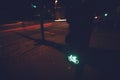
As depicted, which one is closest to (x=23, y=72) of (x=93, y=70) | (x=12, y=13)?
(x=93, y=70)

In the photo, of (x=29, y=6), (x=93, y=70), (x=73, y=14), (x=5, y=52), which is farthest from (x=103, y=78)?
(x=29, y=6)

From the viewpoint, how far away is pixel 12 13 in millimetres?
33750

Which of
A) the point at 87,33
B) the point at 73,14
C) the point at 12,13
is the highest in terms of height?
the point at 73,14

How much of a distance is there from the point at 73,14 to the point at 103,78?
229 centimetres

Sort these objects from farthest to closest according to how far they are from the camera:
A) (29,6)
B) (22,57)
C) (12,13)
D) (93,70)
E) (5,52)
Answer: (29,6) < (12,13) < (5,52) < (22,57) < (93,70)

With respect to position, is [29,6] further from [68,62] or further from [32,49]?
[68,62]

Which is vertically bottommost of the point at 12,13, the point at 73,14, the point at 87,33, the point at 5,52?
the point at 12,13

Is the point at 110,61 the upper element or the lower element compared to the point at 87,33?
lower

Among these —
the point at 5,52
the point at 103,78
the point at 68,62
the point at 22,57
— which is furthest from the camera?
the point at 5,52

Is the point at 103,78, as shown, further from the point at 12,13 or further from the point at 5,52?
the point at 12,13

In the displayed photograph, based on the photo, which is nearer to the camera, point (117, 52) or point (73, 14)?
point (73, 14)

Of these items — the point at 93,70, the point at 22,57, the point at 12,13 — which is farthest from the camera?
the point at 12,13

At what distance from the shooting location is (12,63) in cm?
781

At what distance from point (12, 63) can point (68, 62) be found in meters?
2.33
